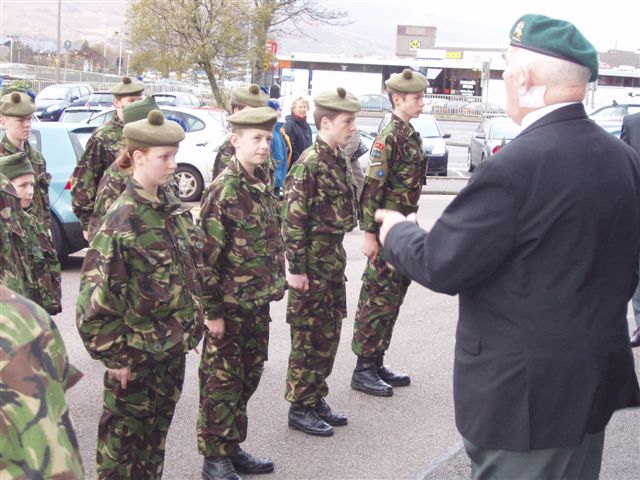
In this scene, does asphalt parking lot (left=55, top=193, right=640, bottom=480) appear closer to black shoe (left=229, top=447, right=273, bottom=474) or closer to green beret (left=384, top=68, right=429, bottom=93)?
black shoe (left=229, top=447, right=273, bottom=474)

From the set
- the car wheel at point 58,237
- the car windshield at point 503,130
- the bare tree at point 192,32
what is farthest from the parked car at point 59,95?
the car wheel at point 58,237

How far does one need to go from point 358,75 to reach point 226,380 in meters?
56.7

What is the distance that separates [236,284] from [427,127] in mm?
17654

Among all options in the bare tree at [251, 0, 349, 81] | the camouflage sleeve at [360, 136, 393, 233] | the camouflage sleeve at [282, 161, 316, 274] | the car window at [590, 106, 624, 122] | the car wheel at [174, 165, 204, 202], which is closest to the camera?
the camouflage sleeve at [282, 161, 316, 274]

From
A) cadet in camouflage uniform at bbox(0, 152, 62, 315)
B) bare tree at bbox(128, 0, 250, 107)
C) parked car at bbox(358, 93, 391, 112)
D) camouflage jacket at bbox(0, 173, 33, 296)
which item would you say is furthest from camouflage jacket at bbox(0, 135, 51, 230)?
parked car at bbox(358, 93, 391, 112)

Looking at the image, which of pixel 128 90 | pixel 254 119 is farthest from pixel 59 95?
pixel 254 119

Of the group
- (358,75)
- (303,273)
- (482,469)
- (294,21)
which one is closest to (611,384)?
(482,469)

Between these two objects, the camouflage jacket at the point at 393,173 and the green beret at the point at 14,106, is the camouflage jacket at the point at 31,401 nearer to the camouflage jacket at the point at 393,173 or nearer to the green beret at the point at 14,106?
the camouflage jacket at the point at 393,173

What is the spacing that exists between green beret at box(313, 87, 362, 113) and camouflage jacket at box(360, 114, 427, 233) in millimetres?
560

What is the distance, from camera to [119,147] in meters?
6.54

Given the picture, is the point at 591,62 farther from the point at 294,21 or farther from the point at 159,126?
the point at 294,21

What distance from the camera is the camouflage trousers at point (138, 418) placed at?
3.79 metres

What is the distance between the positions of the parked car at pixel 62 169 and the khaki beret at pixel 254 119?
17.1 feet

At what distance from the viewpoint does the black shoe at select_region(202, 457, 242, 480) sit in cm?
453
